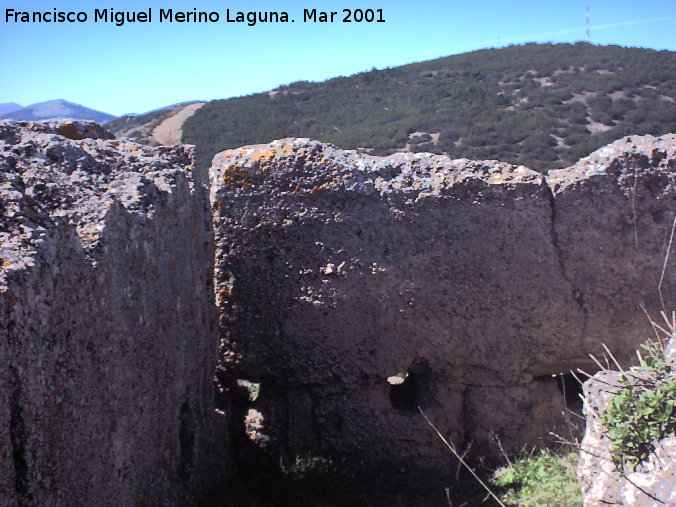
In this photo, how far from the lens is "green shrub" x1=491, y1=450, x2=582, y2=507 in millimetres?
4145

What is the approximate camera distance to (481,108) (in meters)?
22.8

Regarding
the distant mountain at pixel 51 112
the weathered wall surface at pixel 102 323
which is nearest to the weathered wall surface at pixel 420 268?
the weathered wall surface at pixel 102 323

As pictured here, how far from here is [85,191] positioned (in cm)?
300

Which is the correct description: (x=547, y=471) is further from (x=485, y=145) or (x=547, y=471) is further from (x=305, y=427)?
(x=485, y=145)

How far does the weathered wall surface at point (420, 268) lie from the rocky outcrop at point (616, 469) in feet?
6.01

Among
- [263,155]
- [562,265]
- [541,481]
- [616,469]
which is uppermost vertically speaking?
[263,155]

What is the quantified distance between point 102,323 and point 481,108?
69.5 ft

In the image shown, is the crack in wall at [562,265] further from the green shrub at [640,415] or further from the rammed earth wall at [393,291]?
the green shrub at [640,415]

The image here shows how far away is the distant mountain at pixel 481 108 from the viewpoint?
1950 centimetres

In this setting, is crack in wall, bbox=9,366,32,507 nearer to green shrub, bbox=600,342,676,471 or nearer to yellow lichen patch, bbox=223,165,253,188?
green shrub, bbox=600,342,676,471

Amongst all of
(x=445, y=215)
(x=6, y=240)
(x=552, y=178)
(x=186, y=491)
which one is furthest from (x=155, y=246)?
(x=552, y=178)

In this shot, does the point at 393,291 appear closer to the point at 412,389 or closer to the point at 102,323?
the point at 412,389

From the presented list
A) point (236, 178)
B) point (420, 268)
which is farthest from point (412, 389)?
point (236, 178)

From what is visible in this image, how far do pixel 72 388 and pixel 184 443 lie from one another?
153 cm
